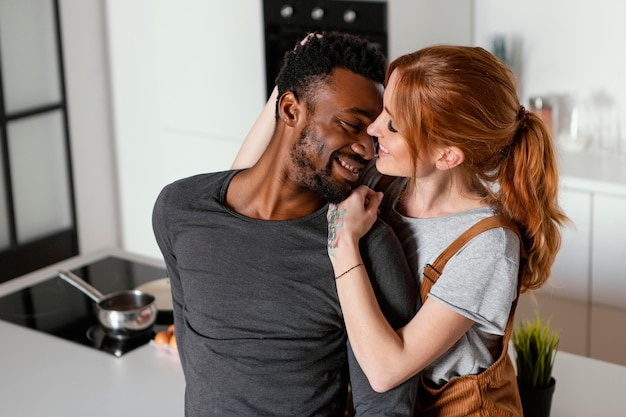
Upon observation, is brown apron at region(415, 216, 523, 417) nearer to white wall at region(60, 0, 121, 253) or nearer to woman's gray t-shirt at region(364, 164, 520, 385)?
woman's gray t-shirt at region(364, 164, 520, 385)

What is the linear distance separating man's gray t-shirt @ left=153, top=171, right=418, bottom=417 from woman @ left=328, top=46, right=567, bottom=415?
0.06m

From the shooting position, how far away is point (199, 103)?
14.7ft

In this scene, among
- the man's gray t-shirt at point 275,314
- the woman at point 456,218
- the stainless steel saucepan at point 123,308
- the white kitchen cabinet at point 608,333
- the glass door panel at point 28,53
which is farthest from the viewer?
the glass door panel at point 28,53

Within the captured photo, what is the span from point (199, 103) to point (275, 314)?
2834 millimetres

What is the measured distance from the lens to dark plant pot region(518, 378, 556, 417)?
1.93 meters

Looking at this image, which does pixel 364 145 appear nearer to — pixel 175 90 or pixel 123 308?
pixel 123 308

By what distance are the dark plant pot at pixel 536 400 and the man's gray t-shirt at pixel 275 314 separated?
1.12ft

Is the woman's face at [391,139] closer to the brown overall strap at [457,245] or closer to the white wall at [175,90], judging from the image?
the brown overall strap at [457,245]

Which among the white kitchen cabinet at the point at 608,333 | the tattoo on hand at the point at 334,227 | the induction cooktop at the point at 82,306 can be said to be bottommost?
the white kitchen cabinet at the point at 608,333

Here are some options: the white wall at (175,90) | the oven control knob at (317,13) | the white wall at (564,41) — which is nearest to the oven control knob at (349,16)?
the oven control knob at (317,13)

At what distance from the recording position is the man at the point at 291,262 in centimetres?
171

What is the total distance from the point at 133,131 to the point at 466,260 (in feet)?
11.3

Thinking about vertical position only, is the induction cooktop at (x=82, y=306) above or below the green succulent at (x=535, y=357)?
below

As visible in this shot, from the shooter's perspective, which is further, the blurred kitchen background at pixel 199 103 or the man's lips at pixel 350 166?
the blurred kitchen background at pixel 199 103
